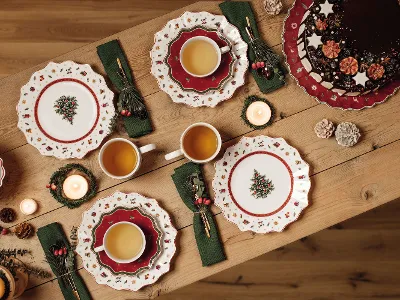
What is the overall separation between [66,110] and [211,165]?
16.4 inches

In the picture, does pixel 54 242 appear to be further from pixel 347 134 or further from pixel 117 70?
pixel 347 134

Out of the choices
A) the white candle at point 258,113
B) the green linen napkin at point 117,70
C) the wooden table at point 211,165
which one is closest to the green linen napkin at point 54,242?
the wooden table at point 211,165

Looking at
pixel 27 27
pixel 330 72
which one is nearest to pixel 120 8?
pixel 27 27

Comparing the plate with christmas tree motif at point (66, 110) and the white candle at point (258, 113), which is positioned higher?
the plate with christmas tree motif at point (66, 110)

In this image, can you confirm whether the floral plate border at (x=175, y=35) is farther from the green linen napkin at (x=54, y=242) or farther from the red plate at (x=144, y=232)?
the green linen napkin at (x=54, y=242)

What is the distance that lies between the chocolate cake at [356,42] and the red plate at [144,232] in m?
0.59

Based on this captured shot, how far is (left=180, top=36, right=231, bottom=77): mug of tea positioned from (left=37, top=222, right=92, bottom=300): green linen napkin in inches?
21.5

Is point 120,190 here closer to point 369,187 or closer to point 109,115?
point 109,115

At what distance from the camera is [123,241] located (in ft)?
4.03

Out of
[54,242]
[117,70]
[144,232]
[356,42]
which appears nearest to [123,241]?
[144,232]

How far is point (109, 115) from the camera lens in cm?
127

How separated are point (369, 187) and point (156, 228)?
57 centimetres

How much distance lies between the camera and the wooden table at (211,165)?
49.2 inches

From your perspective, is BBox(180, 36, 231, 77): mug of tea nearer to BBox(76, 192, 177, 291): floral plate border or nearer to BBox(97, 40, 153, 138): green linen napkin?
BBox(97, 40, 153, 138): green linen napkin
